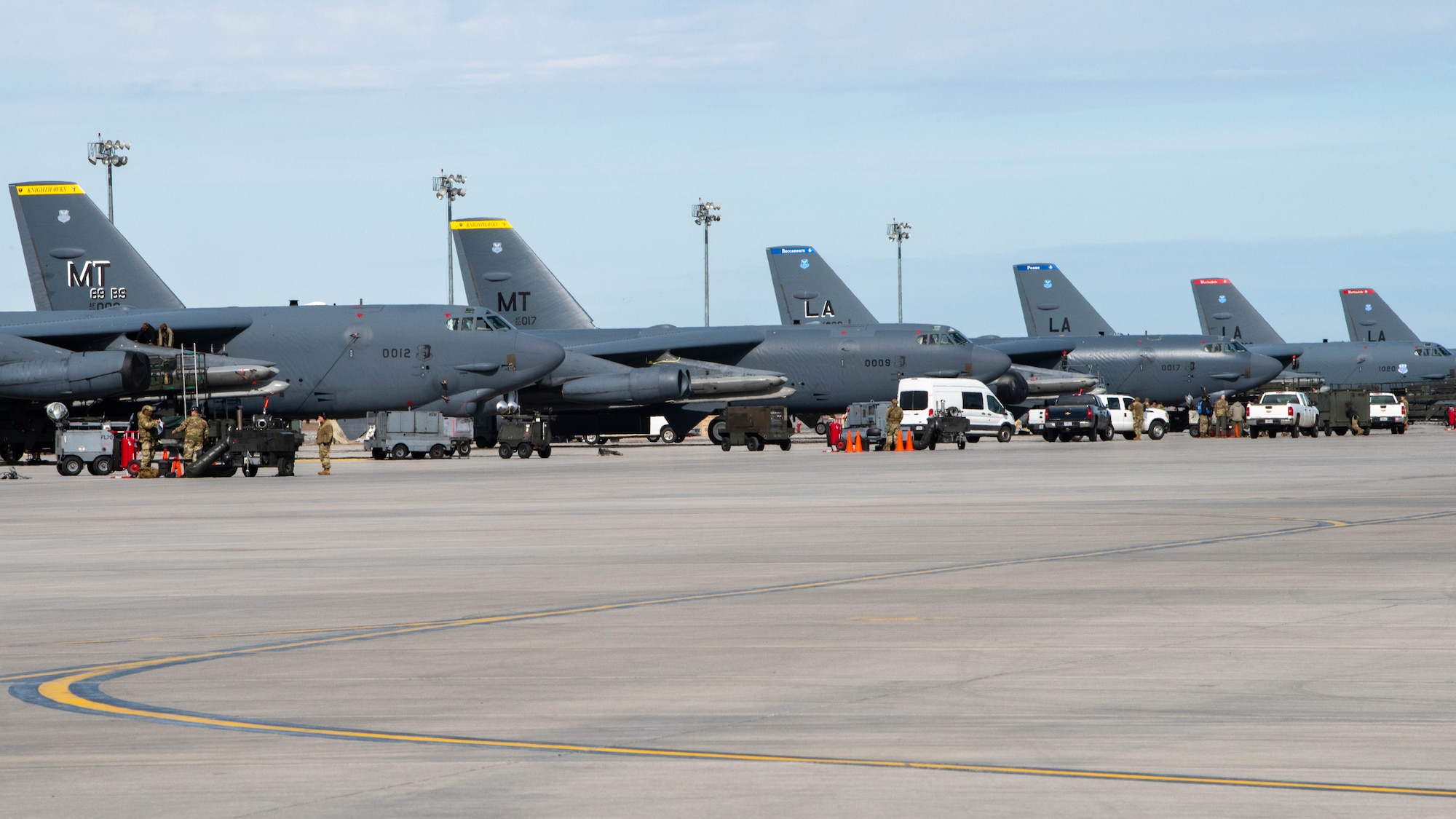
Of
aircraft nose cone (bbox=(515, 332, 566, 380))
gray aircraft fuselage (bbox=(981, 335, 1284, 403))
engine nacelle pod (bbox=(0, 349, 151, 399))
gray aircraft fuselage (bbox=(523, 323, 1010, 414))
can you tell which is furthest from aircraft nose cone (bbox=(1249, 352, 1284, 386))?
engine nacelle pod (bbox=(0, 349, 151, 399))

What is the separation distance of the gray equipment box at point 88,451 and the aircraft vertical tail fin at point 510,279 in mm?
23947

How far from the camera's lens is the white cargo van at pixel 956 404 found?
53469mm

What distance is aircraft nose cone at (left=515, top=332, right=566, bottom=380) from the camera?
48062 mm

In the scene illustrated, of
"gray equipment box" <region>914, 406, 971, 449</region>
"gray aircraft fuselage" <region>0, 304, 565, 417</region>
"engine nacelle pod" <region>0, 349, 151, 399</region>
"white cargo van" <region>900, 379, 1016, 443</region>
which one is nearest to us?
"engine nacelle pod" <region>0, 349, 151, 399</region>

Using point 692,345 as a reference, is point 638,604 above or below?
below

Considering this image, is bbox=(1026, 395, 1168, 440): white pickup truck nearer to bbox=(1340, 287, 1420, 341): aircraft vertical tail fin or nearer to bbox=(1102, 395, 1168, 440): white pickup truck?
bbox=(1102, 395, 1168, 440): white pickup truck

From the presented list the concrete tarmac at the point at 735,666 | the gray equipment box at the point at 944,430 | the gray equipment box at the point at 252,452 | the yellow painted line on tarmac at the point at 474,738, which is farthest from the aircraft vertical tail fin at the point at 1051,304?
the yellow painted line on tarmac at the point at 474,738

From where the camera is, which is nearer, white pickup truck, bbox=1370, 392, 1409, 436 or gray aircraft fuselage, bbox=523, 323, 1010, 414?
gray aircraft fuselage, bbox=523, 323, 1010, 414

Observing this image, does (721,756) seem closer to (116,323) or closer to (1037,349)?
(116,323)

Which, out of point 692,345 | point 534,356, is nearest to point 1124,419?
point 692,345

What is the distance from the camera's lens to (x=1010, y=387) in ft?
214

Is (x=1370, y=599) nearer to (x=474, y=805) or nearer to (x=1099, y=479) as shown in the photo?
(x=474, y=805)

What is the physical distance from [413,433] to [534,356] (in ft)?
14.4

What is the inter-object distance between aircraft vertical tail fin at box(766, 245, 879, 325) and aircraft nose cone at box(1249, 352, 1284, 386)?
18.9 m
